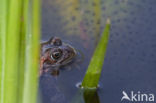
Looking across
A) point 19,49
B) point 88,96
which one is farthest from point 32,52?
point 88,96

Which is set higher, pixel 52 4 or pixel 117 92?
pixel 52 4

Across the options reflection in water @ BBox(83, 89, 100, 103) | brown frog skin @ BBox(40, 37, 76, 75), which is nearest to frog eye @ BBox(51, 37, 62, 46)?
brown frog skin @ BBox(40, 37, 76, 75)

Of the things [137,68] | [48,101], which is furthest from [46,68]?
[137,68]

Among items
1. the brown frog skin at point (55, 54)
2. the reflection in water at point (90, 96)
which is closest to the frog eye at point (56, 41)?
the brown frog skin at point (55, 54)

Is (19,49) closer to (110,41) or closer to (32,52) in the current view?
(32,52)

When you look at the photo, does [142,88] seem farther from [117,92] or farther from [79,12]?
[79,12]

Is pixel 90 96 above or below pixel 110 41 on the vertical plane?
below
